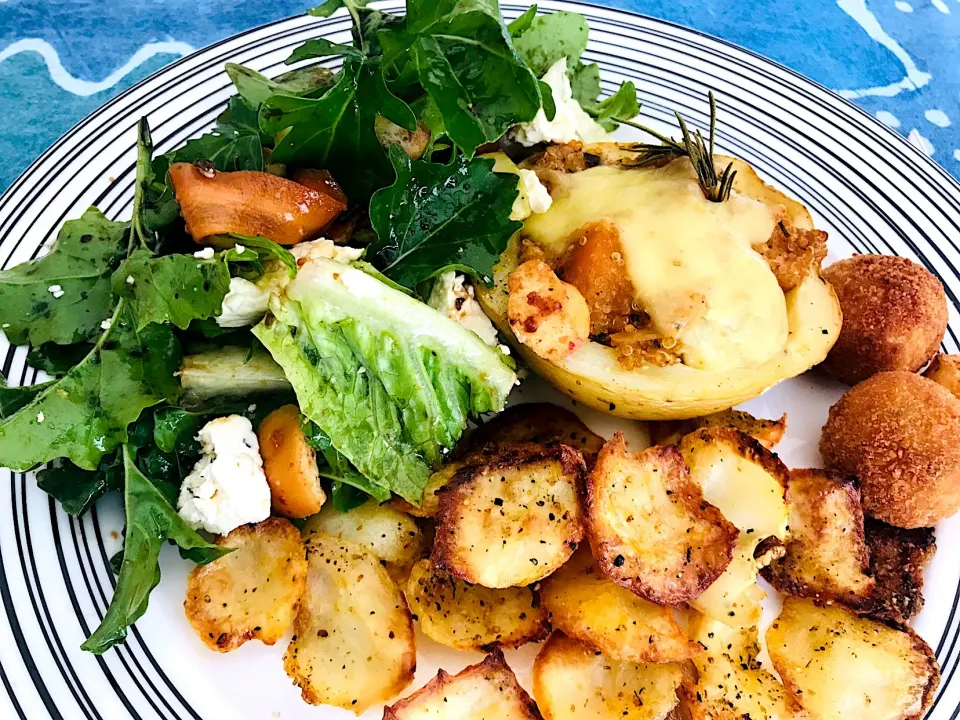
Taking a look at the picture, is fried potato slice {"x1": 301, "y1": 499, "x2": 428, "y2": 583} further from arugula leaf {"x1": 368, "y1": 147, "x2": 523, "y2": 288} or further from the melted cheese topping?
the melted cheese topping

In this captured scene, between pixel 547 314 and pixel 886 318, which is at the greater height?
pixel 547 314

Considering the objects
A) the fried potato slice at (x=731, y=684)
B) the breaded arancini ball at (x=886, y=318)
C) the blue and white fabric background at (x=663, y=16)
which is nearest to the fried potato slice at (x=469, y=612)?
the fried potato slice at (x=731, y=684)

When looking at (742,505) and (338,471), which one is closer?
(742,505)

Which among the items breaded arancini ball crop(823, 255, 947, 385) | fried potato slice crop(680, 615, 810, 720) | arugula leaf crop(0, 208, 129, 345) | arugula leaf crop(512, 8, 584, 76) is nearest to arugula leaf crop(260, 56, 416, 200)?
arugula leaf crop(0, 208, 129, 345)

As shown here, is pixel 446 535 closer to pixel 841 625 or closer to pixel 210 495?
pixel 210 495

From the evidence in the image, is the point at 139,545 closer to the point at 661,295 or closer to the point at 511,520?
the point at 511,520

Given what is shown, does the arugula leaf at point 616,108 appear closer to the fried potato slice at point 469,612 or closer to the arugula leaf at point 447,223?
the arugula leaf at point 447,223

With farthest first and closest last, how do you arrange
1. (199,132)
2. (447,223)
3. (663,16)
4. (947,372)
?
(663,16) → (199,132) → (947,372) → (447,223)

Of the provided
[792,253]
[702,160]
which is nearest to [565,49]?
[702,160]
